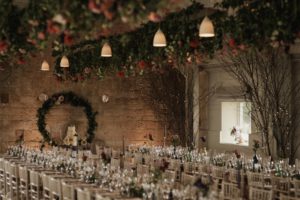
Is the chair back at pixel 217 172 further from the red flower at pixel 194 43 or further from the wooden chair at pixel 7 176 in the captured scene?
the wooden chair at pixel 7 176

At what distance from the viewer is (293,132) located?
1308cm

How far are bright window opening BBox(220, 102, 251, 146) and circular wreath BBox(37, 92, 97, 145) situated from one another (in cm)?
405

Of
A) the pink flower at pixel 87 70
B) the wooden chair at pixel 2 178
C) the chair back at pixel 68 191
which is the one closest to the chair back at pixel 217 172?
the chair back at pixel 68 191

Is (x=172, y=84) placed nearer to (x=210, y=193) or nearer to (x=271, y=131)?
(x=271, y=131)

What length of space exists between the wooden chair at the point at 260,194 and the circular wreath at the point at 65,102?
8823mm

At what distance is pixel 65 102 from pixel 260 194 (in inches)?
382

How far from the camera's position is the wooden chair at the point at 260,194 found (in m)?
7.12

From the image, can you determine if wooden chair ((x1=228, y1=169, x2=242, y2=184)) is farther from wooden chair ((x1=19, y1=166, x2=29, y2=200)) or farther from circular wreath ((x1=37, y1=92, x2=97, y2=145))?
circular wreath ((x1=37, y1=92, x2=97, y2=145))

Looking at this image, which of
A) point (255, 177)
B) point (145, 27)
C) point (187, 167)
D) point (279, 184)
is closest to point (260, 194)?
point (279, 184)

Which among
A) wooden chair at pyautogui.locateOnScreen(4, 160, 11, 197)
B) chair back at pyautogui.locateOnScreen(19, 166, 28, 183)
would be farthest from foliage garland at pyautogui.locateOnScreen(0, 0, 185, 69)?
wooden chair at pyautogui.locateOnScreen(4, 160, 11, 197)

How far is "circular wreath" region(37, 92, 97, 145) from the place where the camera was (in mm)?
15750

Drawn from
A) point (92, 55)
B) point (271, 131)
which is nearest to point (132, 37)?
point (92, 55)

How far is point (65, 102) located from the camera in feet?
53.7

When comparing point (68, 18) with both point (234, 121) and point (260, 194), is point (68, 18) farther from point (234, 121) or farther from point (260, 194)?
point (234, 121)
